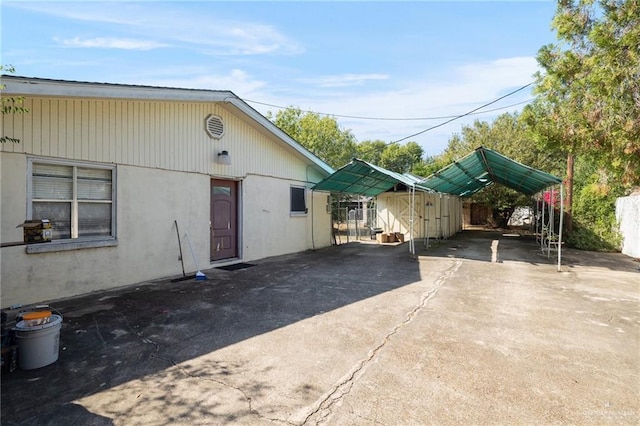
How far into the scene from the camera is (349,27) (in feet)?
32.3

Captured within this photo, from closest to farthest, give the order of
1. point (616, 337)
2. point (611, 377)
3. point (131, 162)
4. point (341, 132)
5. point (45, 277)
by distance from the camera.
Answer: point (611, 377)
point (616, 337)
point (45, 277)
point (131, 162)
point (341, 132)

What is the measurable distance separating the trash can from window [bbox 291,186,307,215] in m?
8.06

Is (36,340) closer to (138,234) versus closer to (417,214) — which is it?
(138,234)

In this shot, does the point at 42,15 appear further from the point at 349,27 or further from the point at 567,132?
the point at 567,132

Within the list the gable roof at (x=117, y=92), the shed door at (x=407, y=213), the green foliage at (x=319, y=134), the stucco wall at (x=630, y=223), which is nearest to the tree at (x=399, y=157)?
the green foliage at (x=319, y=134)

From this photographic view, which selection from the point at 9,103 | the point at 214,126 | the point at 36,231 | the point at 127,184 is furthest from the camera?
the point at 214,126

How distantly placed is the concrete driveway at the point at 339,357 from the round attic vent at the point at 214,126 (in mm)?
3636

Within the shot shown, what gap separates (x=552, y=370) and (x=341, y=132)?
25129mm

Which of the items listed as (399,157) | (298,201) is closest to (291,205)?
(298,201)

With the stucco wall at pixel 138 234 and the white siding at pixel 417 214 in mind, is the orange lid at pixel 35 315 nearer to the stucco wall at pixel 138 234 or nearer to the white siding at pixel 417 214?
the stucco wall at pixel 138 234

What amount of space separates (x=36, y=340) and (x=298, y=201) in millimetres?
8632

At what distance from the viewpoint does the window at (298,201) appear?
11.1m

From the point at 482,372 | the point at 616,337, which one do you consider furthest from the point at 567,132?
the point at 482,372

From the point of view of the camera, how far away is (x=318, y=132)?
25844mm
